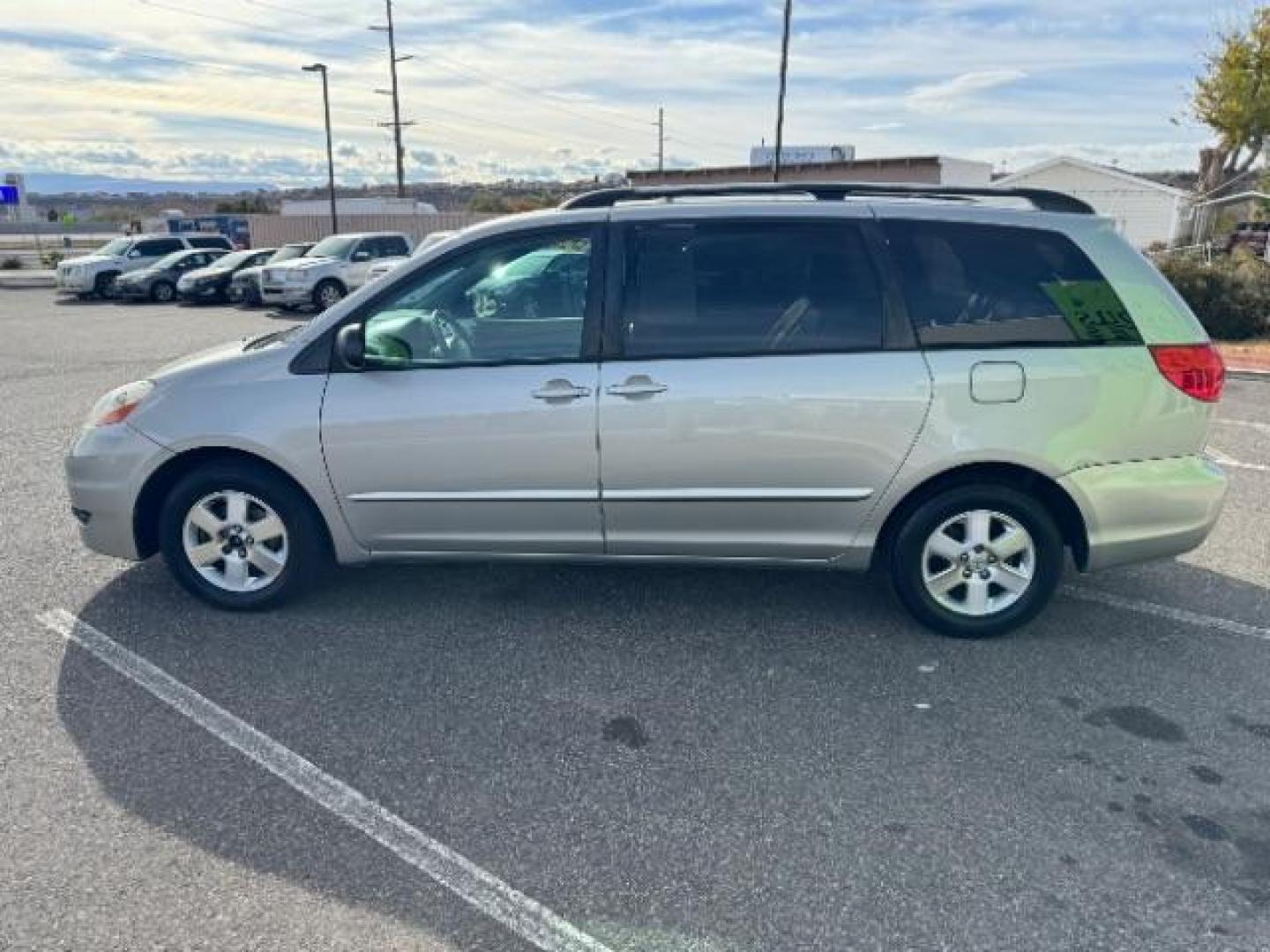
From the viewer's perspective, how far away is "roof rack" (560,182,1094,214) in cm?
392

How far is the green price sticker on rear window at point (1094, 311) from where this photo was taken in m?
3.66

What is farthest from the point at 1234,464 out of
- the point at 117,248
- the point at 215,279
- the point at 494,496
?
the point at 117,248

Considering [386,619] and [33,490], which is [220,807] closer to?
[386,619]

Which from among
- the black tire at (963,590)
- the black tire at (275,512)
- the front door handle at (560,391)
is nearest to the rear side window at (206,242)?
the black tire at (275,512)

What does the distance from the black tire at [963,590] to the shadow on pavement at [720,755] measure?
0.38 feet

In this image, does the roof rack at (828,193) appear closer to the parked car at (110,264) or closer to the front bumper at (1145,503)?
the front bumper at (1145,503)

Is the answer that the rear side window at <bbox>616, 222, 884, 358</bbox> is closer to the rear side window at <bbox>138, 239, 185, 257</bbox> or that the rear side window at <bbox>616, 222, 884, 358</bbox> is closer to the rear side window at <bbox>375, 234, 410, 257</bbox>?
the rear side window at <bbox>375, 234, 410, 257</bbox>

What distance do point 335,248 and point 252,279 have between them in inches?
95.1

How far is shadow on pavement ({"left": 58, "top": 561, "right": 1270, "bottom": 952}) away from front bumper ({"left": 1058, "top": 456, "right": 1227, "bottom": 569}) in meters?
0.41

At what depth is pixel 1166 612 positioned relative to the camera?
414 cm

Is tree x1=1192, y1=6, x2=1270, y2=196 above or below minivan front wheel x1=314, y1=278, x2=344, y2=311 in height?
above

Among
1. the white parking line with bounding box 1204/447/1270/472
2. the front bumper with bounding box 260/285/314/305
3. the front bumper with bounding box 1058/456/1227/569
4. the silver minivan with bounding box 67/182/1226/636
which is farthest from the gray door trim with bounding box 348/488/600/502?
the front bumper with bounding box 260/285/314/305

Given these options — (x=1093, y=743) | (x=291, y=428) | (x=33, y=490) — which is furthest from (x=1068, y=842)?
(x=33, y=490)

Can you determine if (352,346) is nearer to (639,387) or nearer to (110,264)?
Answer: (639,387)
